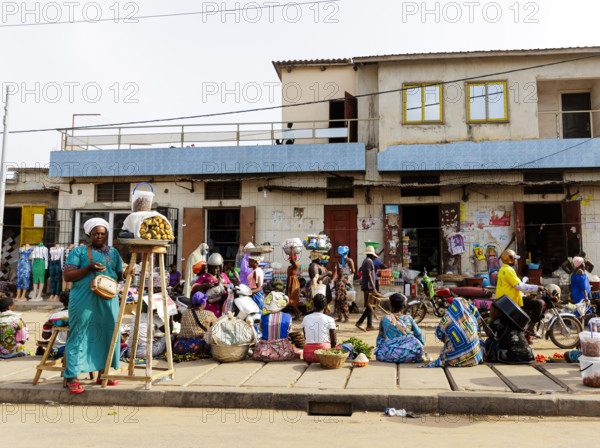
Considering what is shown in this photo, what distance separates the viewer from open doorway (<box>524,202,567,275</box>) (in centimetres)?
1482

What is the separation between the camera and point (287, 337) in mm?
7098

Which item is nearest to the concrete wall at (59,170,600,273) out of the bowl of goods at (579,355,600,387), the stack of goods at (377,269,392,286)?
the stack of goods at (377,269,392,286)

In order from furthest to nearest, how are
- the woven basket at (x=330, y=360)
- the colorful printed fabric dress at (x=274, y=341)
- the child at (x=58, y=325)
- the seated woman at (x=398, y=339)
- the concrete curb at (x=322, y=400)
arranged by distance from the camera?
1. the colorful printed fabric dress at (x=274, y=341)
2. the seated woman at (x=398, y=339)
3. the woven basket at (x=330, y=360)
4. the child at (x=58, y=325)
5. the concrete curb at (x=322, y=400)

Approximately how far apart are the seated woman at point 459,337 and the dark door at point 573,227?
914 centimetres

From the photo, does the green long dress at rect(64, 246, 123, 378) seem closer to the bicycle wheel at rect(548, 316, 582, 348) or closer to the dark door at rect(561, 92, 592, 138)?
the bicycle wheel at rect(548, 316, 582, 348)

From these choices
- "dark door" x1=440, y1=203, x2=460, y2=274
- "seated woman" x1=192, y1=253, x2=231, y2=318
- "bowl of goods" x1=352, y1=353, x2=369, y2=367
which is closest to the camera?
"bowl of goods" x1=352, y1=353, x2=369, y2=367

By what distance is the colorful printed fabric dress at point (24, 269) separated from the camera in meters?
14.9

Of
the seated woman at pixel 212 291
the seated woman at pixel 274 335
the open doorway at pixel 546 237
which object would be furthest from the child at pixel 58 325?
the open doorway at pixel 546 237

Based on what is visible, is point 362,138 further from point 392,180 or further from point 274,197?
point 274,197

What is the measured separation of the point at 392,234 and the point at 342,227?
59.6 inches

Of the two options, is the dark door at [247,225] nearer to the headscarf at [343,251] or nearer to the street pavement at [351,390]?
the headscarf at [343,251]

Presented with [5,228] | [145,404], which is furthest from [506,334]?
[5,228]

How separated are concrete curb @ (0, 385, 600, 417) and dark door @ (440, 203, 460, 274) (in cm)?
928

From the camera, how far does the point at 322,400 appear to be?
203 inches
